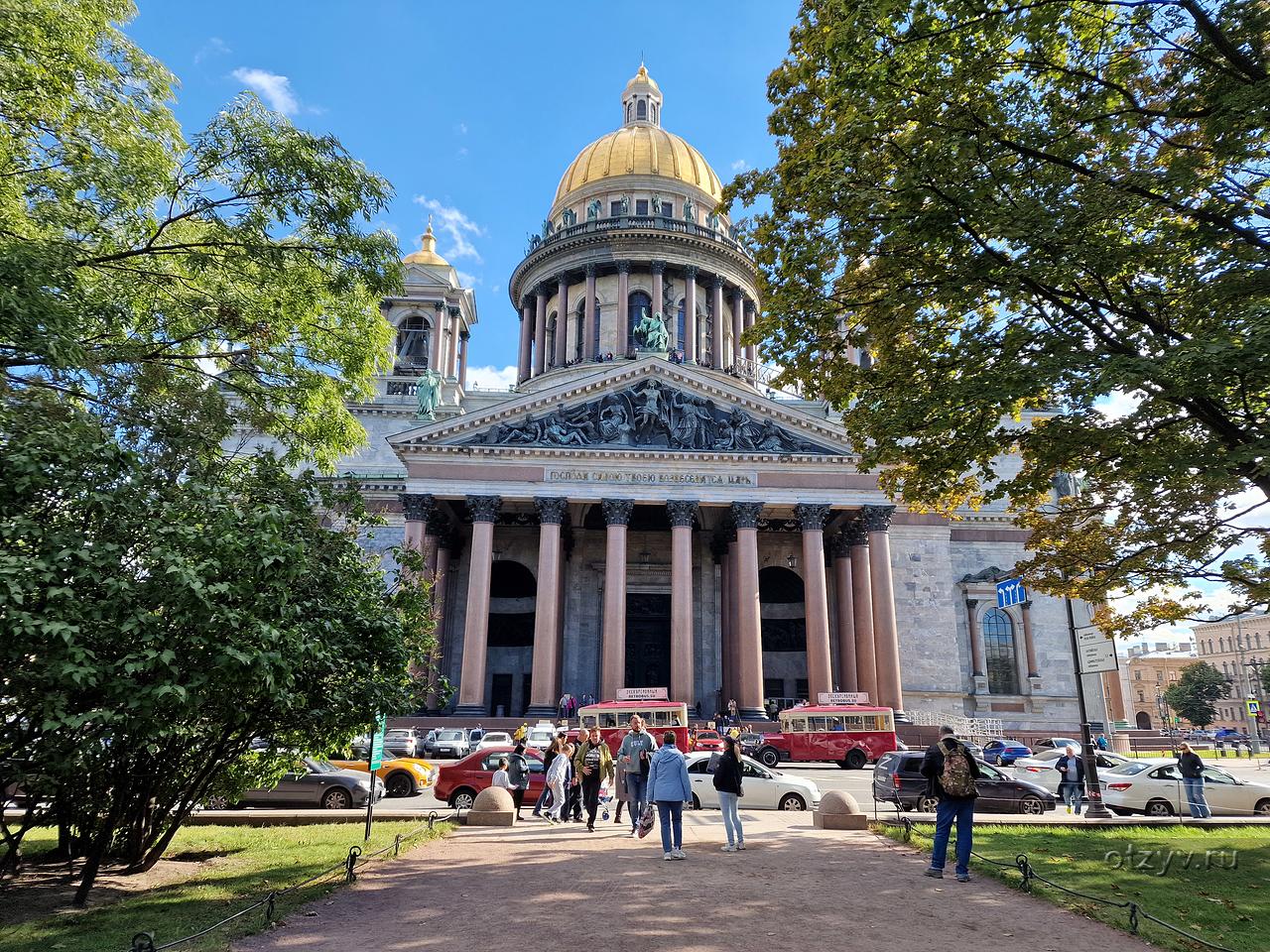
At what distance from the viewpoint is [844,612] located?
139 feet

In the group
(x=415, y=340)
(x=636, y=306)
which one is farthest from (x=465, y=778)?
(x=636, y=306)

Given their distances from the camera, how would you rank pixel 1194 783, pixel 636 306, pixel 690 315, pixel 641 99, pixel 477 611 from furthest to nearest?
pixel 641 99, pixel 636 306, pixel 690 315, pixel 477 611, pixel 1194 783

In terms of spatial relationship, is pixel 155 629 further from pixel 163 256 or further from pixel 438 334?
pixel 438 334

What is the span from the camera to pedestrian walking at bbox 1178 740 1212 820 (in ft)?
59.1

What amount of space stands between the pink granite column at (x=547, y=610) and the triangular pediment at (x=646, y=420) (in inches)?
122

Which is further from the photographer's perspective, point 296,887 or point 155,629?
point 296,887

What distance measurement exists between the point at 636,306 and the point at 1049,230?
48.1 metres

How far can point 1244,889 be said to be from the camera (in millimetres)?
9992

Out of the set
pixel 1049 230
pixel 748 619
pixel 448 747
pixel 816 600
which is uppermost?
pixel 1049 230

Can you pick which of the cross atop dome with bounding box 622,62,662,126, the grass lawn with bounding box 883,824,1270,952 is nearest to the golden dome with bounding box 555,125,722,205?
the cross atop dome with bounding box 622,62,662,126

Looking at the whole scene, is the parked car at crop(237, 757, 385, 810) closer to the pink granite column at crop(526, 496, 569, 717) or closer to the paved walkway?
the paved walkway

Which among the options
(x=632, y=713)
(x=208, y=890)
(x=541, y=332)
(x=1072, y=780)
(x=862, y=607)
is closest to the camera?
(x=208, y=890)

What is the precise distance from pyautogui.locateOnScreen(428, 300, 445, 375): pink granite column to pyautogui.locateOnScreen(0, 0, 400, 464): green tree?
117ft

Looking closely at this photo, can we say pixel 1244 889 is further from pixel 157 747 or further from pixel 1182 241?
pixel 157 747
